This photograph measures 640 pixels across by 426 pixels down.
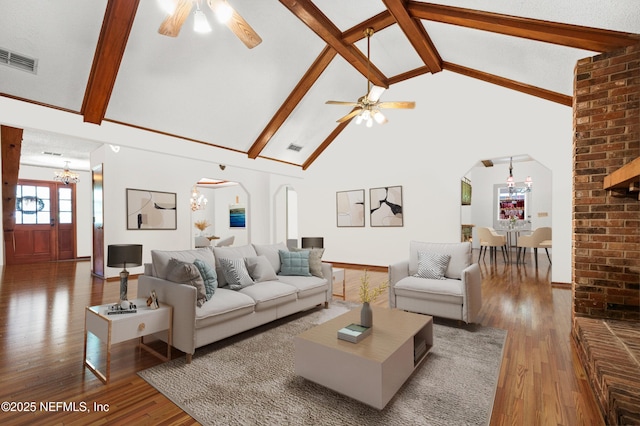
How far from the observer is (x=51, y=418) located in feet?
5.88

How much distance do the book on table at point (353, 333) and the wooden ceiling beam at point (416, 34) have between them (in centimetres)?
369

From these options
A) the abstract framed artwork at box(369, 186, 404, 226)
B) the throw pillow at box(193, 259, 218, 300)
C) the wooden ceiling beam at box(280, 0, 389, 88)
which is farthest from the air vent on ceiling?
the abstract framed artwork at box(369, 186, 404, 226)

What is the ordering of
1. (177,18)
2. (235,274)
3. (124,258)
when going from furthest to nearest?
(235,274)
(124,258)
(177,18)

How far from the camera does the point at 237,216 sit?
1161 centimetres

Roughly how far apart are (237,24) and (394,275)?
3.11 m

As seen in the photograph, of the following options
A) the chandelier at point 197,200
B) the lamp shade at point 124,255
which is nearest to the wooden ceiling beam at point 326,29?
the lamp shade at point 124,255

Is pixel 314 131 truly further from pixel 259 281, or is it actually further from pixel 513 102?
pixel 259 281

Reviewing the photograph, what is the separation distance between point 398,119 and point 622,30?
458cm

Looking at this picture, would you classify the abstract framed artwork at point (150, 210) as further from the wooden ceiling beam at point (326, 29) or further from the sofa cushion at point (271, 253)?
the wooden ceiling beam at point (326, 29)

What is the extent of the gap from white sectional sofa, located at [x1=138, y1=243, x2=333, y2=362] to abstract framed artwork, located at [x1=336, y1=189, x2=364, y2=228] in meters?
3.78

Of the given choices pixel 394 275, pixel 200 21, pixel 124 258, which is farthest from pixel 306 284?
pixel 200 21

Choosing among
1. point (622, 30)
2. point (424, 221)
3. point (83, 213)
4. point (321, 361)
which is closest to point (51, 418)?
point (321, 361)

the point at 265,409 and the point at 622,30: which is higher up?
the point at 622,30

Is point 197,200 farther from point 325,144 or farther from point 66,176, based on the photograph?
point 325,144
